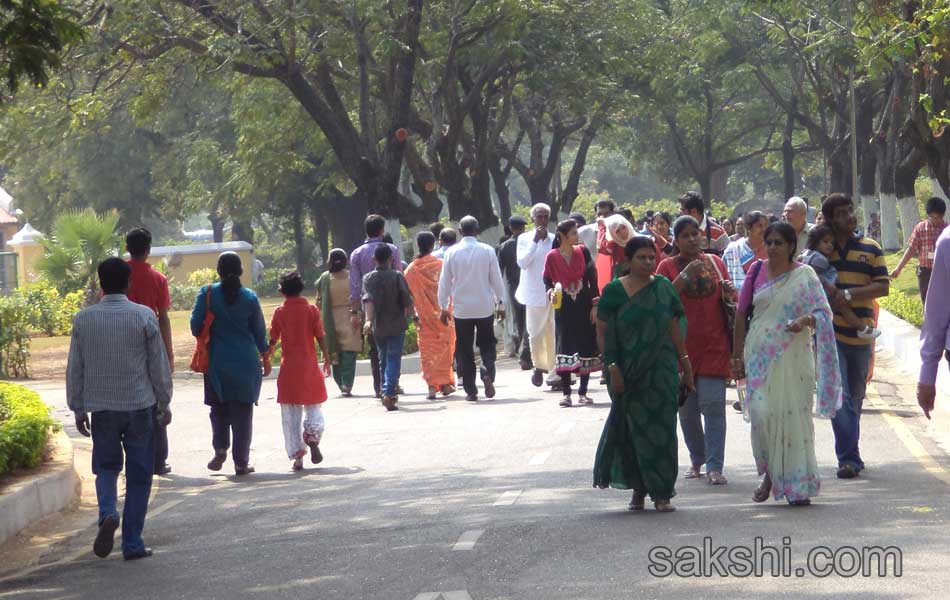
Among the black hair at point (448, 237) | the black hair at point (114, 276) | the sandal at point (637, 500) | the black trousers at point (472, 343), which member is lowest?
the sandal at point (637, 500)

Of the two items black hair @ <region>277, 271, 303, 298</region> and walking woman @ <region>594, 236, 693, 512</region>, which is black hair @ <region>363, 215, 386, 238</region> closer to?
black hair @ <region>277, 271, 303, 298</region>

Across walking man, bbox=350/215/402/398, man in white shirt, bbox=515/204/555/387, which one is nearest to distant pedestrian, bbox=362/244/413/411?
walking man, bbox=350/215/402/398

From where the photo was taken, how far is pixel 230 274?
478 inches

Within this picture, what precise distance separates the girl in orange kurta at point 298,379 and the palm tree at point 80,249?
2030 centimetres

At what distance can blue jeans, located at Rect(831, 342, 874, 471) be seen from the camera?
411 inches

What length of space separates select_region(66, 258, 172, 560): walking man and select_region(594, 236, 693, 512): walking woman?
265 cm

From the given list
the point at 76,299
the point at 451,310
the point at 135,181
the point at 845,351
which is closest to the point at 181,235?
the point at 135,181

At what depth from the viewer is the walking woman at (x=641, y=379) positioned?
9.19 metres

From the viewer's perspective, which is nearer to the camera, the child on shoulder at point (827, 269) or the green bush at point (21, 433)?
the child on shoulder at point (827, 269)

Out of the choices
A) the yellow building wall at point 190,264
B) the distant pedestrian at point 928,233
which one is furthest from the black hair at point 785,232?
the yellow building wall at point 190,264

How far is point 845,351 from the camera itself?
10.7m

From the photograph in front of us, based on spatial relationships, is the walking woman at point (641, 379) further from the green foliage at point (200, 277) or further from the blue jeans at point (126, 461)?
the green foliage at point (200, 277)

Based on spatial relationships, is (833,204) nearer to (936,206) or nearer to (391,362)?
(391,362)

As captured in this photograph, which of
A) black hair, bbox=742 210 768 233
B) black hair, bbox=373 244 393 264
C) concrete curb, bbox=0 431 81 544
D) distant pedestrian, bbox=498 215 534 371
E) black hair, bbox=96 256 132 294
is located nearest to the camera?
black hair, bbox=96 256 132 294
